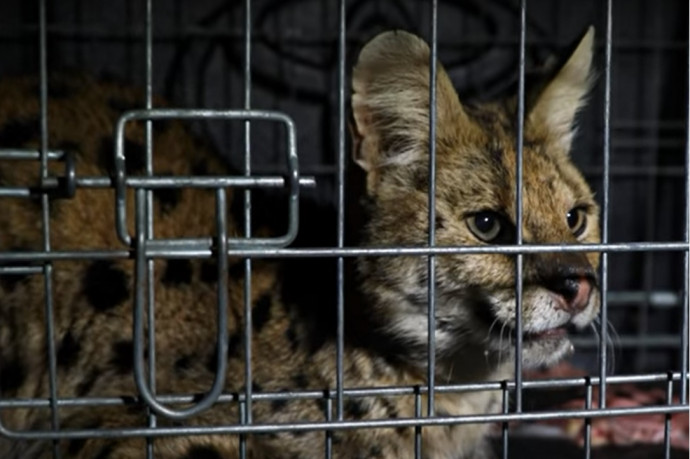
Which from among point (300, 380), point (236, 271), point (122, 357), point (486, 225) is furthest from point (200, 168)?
point (486, 225)

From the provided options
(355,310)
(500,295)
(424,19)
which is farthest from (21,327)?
(424,19)

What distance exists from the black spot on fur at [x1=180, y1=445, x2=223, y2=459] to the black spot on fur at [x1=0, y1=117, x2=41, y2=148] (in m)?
0.69

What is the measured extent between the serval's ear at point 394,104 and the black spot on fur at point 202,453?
47 centimetres

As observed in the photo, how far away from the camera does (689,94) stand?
1380 mm

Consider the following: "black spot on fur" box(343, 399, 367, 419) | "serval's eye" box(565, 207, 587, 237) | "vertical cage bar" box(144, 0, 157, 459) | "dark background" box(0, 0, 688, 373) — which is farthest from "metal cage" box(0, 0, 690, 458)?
"vertical cage bar" box(144, 0, 157, 459)

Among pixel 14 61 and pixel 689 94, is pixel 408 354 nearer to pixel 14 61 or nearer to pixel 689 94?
pixel 689 94

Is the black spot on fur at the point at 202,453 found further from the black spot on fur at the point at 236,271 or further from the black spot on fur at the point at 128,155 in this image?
the black spot on fur at the point at 128,155

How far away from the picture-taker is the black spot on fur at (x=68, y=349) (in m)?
1.83

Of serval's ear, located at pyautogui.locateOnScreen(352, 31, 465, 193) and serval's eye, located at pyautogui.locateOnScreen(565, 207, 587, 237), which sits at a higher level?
serval's ear, located at pyautogui.locateOnScreen(352, 31, 465, 193)

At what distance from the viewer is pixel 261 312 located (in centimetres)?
184

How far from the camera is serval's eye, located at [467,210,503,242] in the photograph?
65.7 inches

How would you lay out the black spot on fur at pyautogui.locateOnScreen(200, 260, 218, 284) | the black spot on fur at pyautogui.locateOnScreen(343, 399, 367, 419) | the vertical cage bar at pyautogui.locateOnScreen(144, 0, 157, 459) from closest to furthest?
the vertical cage bar at pyautogui.locateOnScreen(144, 0, 157, 459) < the black spot on fur at pyautogui.locateOnScreen(343, 399, 367, 419) < the black spot on fur at pyautogui.locateOnScreen(200, 260, 218, 284)

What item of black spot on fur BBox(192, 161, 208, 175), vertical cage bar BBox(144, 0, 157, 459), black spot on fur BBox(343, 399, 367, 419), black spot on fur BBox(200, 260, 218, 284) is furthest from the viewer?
black spot on fur BBox(192, 161, 208, 175)

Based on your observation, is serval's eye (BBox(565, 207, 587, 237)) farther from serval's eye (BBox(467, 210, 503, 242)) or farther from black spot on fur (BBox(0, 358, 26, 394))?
black spot on fur (BBox(0, 358, 26, 394))
